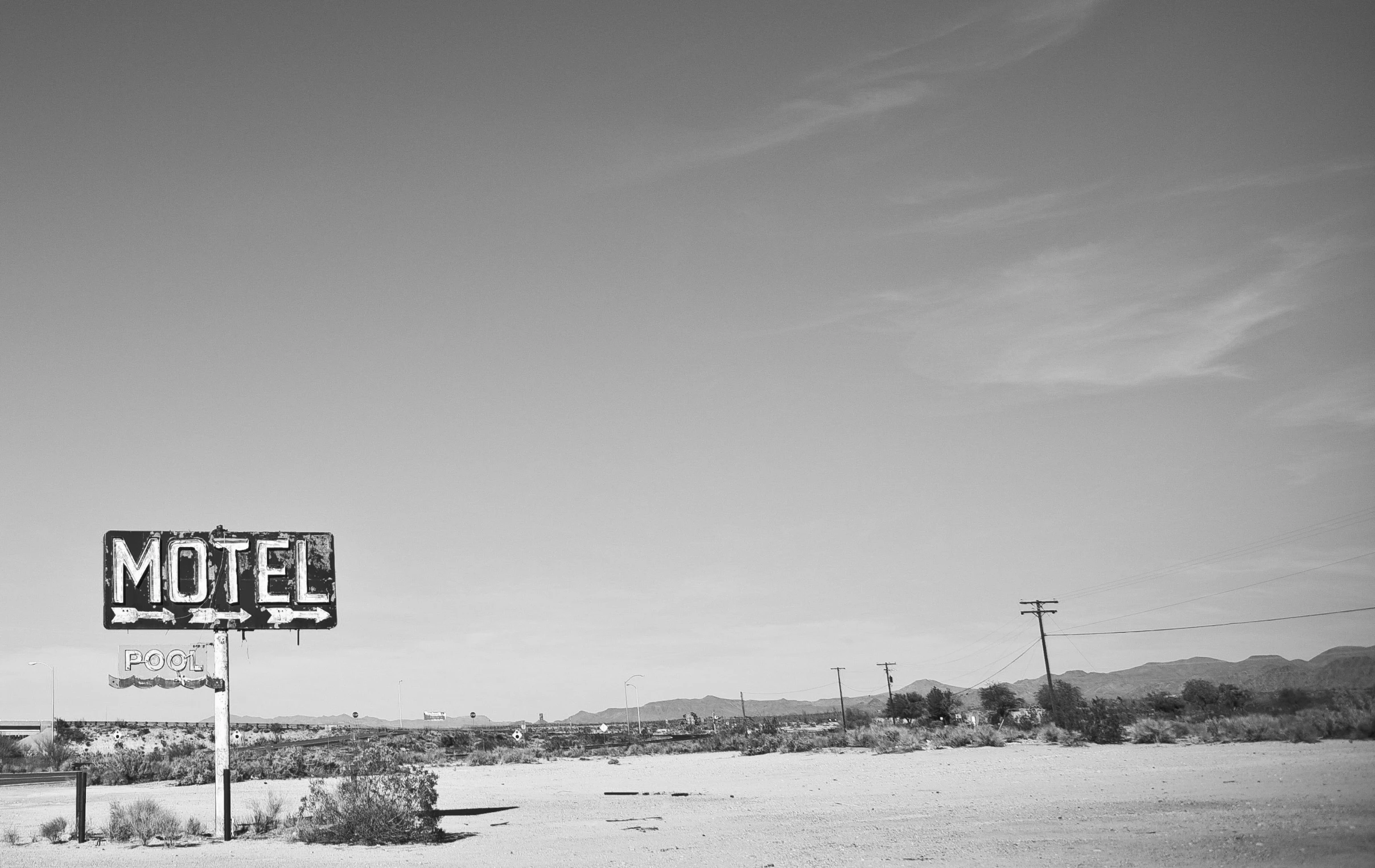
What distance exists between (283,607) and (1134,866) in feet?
62.3

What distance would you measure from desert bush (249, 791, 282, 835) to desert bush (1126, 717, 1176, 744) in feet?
106

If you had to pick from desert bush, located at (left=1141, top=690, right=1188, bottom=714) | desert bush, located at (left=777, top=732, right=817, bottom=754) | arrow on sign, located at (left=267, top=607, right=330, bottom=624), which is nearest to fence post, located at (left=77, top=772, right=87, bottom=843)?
arrow on sign, located at (left=267, top=607, right=330, bottom=624)

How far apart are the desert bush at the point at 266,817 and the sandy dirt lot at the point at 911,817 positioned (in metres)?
1.20

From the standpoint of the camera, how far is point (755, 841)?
20.1 meters

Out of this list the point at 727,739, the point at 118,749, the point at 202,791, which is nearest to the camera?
the point at 202,791

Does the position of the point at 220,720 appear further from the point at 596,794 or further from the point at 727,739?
the point at 727,739

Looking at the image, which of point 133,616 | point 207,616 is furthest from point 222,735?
point 133,616

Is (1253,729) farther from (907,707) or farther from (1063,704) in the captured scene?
(907,707)

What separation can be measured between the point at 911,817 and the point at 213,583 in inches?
634

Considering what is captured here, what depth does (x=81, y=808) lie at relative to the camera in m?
23.3

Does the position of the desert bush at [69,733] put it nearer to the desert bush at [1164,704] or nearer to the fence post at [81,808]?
the fence post at [81,808]

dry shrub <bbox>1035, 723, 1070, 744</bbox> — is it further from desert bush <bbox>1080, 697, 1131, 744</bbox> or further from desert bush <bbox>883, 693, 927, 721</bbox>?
desert bush <bbox>883, 693, 927, 721</bbox>

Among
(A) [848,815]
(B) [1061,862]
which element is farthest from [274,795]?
(B) [1061,862]

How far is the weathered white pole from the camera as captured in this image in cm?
2356
